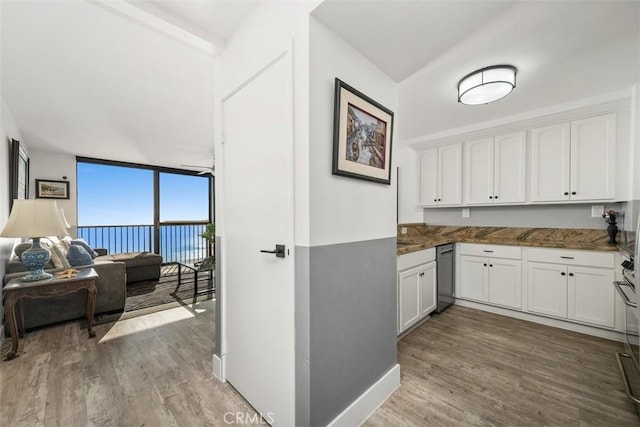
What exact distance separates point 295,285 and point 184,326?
6.83ft

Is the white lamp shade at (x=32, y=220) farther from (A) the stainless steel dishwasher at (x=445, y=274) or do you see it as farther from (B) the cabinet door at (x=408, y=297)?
(A) the stainless steel dishwasher at (x=445, y=274)

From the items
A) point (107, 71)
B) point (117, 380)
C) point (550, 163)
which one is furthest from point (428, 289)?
point (107, 71)

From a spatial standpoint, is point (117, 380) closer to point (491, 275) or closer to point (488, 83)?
point (488, 83)

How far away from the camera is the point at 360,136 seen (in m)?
1.50

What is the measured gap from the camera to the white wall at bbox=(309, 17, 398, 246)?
125 cm

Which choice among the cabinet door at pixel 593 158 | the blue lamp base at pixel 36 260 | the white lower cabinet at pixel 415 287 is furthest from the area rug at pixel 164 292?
the cabinet door at pixel 593 158

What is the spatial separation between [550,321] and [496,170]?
5.79 feet

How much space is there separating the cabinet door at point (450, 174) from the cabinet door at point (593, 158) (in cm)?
110

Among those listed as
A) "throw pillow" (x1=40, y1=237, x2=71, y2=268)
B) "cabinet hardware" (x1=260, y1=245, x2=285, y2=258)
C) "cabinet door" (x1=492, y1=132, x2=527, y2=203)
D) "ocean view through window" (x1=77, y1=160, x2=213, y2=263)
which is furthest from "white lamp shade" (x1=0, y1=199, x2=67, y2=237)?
"cabinet door" (x1=492, y1=132, x2=527, y2=203)

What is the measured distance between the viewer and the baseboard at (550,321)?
240cm

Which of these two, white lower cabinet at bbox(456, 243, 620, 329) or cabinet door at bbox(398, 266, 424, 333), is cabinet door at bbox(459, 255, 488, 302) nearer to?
white lower cabinet at bbox(456, 243, 620, 329)

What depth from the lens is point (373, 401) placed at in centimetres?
157

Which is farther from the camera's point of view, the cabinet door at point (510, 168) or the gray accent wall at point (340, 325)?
the cabinet door at point (510, 168)

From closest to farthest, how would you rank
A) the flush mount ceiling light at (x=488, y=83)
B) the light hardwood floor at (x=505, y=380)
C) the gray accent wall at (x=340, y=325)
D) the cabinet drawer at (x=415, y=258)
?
1. the gray accent wall at (x=340, y=325)
2. the light hardwood floor at (x=505, y=380)
3. the flush mount ceiling light at (x=488, y=83)
4. the cabinet drawer at (x=415, y=258)
